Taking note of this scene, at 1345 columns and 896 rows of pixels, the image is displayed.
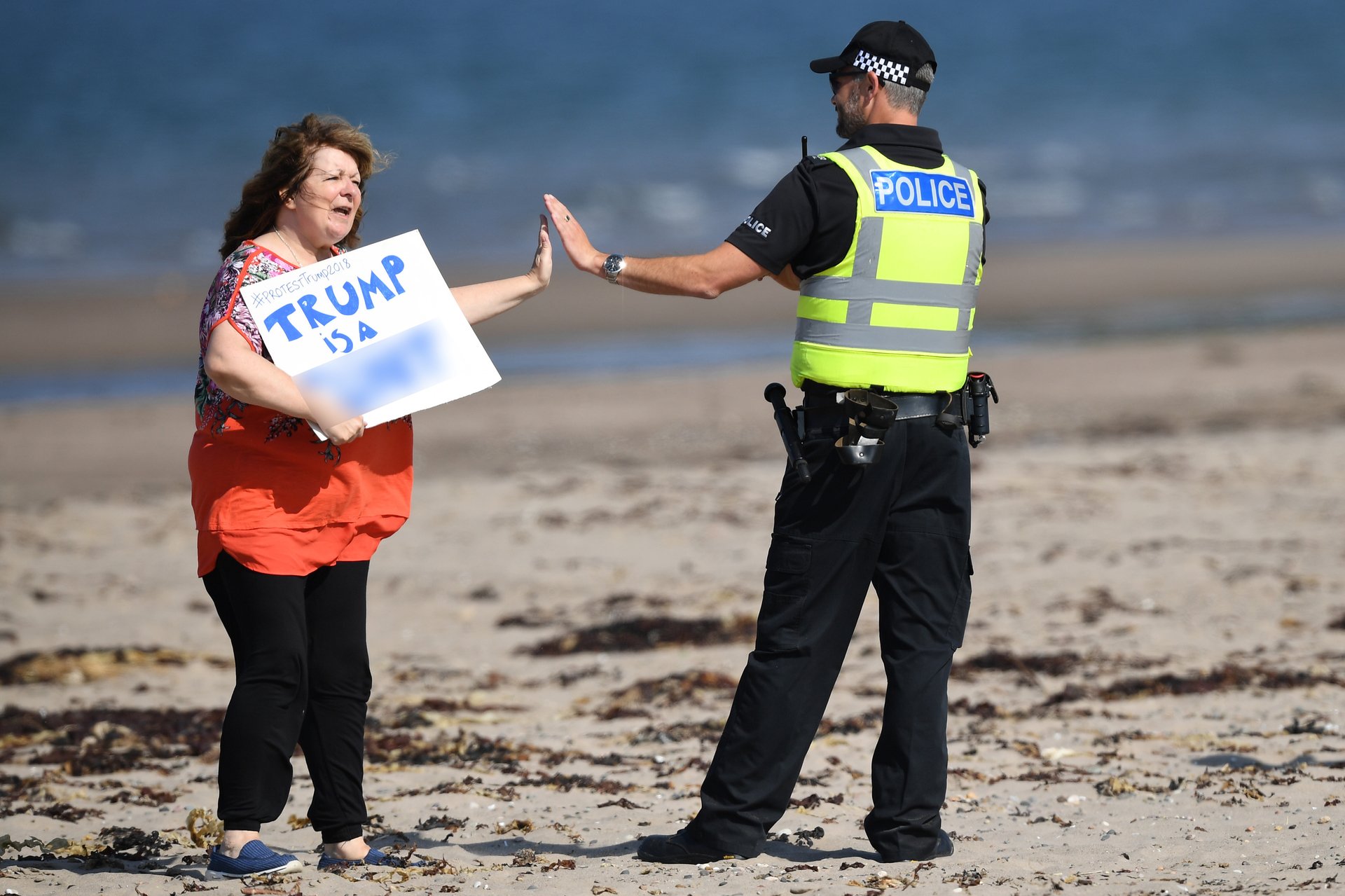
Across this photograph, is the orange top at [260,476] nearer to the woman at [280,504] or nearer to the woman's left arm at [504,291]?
the woman at [280,504]

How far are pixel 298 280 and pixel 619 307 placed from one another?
51.4 feet

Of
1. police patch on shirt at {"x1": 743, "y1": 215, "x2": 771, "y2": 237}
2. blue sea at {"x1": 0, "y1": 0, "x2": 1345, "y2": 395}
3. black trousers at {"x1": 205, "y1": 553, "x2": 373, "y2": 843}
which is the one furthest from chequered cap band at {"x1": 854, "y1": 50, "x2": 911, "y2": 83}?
blue sea at {"x1": 0, "y1": 0, "x2": 1345, "y2": 395}

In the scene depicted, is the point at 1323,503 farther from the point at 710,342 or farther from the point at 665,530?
the point at 710,342

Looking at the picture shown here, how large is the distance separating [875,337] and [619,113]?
131 ft

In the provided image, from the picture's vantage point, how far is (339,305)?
13.5 ft

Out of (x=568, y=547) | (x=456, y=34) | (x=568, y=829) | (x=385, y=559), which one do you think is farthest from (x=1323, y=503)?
(x=456, y=34)

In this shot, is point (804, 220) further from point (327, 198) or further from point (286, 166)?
point (286, 166)

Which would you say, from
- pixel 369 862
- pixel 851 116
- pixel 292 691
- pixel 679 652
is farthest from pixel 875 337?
pixel 679 652

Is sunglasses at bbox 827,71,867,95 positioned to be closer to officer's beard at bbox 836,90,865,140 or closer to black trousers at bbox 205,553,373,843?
officer's beard at bbox 836,90,865,140

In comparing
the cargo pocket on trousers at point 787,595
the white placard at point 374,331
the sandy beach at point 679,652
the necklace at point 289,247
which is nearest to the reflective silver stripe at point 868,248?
the cargo pocket on trousers at point 787,595

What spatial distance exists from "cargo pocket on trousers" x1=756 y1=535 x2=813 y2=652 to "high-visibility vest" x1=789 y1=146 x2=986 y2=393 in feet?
1.44

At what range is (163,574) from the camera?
29.5 ft

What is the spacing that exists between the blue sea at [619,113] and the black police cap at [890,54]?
16287 millimetres

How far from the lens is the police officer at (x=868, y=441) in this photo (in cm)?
400
